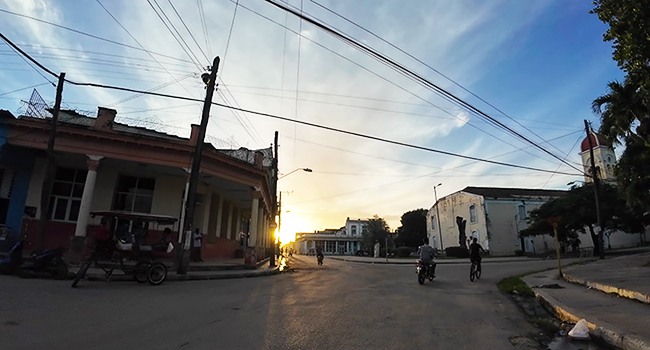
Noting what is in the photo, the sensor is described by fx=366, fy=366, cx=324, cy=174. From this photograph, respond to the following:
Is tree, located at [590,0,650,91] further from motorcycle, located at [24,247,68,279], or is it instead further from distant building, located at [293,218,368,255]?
distant building, located at [293,218,368,255]

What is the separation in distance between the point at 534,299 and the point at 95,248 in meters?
12.6

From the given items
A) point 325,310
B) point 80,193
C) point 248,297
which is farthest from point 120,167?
point 325,310

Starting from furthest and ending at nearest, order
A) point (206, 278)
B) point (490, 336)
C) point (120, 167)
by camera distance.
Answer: point (120, 167) < point (206, 278) < point (490, 336)

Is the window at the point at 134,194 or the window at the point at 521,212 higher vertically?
the window at the point at 521,212

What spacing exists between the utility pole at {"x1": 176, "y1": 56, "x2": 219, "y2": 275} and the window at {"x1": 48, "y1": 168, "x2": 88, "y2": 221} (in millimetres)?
7583

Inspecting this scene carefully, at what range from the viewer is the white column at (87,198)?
15469mm

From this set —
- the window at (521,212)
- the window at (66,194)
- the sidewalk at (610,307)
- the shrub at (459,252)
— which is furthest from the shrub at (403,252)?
the window at (66,194)

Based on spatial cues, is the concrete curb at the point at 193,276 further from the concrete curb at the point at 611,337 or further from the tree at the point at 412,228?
the tree at the point at 412,228

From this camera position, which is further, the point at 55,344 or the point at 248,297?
the point at 248,297

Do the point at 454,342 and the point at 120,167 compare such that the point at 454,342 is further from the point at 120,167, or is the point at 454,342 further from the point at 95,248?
the point at 120,167

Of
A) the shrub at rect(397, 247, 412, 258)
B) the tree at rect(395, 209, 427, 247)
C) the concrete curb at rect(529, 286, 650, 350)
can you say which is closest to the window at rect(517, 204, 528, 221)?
the shrub at rect(397, 247, 412, 258)

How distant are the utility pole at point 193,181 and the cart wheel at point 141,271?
252 cm

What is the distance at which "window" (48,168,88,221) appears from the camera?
18.1 meters

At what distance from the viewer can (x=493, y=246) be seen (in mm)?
47250
